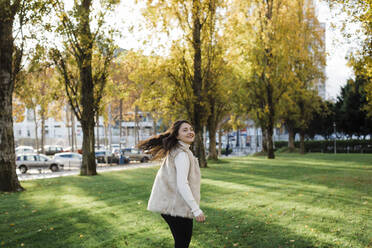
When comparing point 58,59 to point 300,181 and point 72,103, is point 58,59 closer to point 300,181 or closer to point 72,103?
point 72,103

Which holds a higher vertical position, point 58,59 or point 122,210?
point 58,59

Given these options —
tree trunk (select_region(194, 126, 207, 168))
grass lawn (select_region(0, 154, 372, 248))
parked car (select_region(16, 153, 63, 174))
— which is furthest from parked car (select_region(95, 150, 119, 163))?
grass lawn (select_region(0, 154, 372, 248))

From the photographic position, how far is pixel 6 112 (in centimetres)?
1426

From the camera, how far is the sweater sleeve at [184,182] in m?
3.77

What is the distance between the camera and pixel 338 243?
632 cm

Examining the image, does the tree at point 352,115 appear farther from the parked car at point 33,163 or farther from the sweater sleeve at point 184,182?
the sweater sleeve at point 184,182

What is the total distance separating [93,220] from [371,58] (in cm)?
1464

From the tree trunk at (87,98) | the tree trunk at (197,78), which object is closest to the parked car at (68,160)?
the tree trunk at (87,98)

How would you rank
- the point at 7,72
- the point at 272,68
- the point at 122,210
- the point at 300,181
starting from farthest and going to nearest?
1. the point at 272,68
2. the point at 300,181
3. the point at 7,72
4. the point at 122,210

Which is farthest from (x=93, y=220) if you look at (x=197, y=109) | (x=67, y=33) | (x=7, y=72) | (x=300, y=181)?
(x=197, y=109)

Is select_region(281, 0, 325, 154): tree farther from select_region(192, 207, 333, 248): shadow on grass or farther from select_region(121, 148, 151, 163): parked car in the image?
select_region(192, 207, 333, 248): shadow on grass

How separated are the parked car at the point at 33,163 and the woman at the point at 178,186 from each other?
101ft

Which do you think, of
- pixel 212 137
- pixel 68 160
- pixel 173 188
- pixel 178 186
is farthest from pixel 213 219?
pixel 68 160

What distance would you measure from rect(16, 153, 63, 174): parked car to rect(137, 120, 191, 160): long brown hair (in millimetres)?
30180
